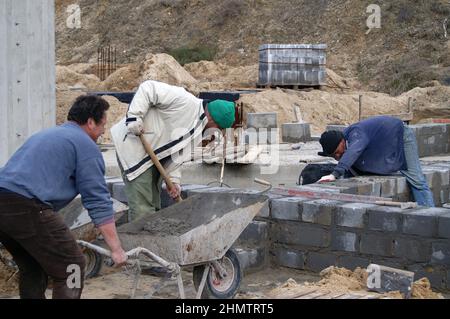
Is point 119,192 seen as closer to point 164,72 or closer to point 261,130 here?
point 261,130

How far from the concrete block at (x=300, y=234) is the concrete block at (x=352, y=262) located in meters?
0.16

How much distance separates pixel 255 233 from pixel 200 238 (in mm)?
1608

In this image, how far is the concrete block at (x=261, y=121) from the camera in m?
16.0

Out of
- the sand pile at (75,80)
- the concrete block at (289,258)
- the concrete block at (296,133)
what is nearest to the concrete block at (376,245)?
the concrete block at (289,258)

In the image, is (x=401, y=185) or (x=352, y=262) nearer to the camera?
(x=352, y=262)

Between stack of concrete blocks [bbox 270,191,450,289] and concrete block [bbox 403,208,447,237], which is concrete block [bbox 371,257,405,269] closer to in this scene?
stack of concrete blocks [bbox 270,191,450,289]

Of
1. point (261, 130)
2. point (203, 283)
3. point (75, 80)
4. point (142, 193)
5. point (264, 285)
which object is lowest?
point (264, 285)

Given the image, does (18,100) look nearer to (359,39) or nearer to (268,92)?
(268,92)

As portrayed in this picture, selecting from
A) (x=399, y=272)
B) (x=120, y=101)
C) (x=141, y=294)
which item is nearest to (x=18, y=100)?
(x=141, y=294)

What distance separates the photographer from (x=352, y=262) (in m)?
5.98

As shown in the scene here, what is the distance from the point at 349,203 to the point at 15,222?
3035 millimetres

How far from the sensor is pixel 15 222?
3.94 metres

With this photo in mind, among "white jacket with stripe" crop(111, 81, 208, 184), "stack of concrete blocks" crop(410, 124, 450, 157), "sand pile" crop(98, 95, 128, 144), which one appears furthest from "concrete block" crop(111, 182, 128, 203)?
"sand pile" crop(98, 95, 128, 144)

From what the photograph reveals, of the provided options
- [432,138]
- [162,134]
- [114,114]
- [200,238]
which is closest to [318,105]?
[114,114]
